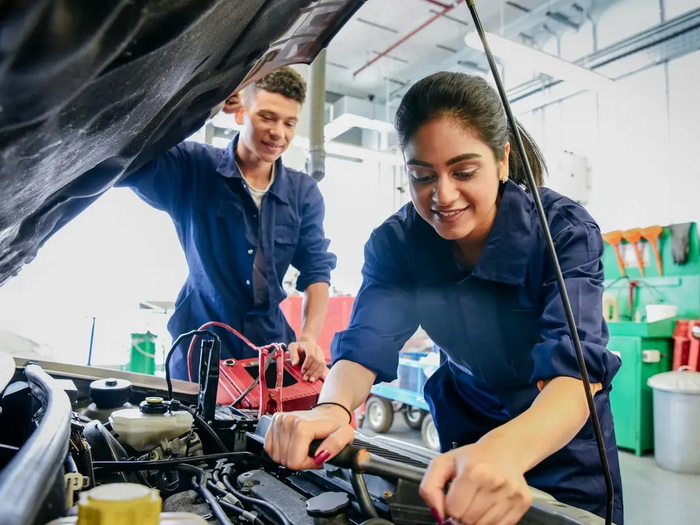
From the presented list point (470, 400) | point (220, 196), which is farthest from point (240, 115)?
point (470, 400)

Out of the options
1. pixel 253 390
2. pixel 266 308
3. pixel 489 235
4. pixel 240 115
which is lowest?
pixel 253 390

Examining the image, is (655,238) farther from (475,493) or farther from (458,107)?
(475,493)

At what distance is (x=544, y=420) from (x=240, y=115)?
1347mm

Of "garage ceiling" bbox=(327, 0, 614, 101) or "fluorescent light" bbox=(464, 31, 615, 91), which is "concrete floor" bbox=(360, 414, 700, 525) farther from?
"garage ceiling" bbox=(327, 0, 614, 101)

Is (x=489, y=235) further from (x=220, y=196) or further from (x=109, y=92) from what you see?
(x=220, y=196)

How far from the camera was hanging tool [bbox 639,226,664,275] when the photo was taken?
13.5ft

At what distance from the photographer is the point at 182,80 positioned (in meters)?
0.74

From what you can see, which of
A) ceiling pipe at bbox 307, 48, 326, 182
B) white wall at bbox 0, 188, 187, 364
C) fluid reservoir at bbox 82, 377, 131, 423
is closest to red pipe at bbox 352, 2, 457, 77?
ceiling pipe at bbox 307, 48, 326, 182

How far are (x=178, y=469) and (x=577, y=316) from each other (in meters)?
0.71

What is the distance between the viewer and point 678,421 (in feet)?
10.8

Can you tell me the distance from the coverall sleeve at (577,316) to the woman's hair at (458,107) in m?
0.24

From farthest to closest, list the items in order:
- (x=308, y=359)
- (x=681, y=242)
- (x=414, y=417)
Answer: (x=414, y=417), (x=681, y=242), (x=308, y=359)

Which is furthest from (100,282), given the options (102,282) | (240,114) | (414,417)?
(240,114)

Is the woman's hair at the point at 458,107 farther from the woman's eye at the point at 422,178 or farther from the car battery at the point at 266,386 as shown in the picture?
the car battery at the point at 266,386
